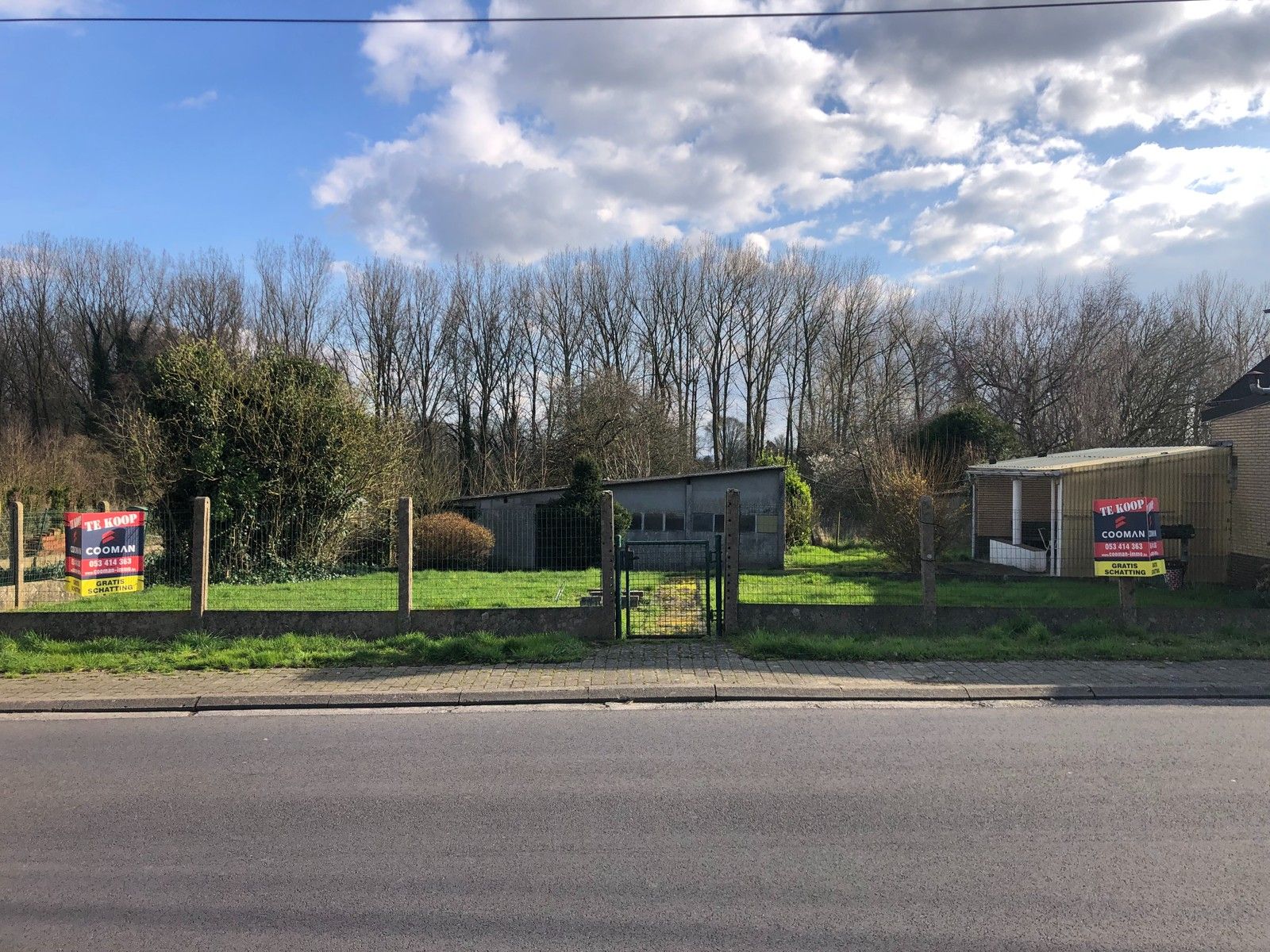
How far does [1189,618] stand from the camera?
10539 mm

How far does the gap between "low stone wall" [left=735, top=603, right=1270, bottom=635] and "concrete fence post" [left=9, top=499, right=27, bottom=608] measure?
373 inches

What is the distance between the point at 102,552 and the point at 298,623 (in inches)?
99.1

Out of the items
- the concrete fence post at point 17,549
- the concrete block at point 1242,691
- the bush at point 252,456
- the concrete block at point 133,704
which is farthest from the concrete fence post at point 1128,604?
the bush at point 252,456

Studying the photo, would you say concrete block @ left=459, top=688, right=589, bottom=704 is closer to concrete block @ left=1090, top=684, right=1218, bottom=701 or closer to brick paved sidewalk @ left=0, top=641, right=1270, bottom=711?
brick paved sidewalk @ left=0, top=641, right=1270, bottom=711

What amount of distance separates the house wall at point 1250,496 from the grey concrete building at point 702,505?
37.7 feet

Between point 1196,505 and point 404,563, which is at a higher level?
point 1196,505

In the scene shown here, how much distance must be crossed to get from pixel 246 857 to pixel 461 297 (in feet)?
150

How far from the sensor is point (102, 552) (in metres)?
10.4

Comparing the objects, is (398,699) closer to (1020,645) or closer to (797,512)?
(1020,645)

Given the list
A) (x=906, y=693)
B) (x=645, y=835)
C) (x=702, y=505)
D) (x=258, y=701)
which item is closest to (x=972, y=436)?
(x=702, y=505)

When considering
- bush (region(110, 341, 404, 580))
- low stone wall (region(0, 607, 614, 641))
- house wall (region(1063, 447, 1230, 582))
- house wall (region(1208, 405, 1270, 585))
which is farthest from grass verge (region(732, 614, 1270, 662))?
bush (region(110, 341, 404, 580))

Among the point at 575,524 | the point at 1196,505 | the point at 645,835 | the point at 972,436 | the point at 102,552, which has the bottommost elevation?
the point at 645,835

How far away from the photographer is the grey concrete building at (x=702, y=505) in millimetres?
25828

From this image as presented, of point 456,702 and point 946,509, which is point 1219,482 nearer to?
point 946,509
